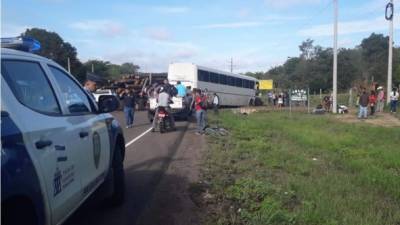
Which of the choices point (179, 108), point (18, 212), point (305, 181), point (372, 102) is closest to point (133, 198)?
point (305, 181)

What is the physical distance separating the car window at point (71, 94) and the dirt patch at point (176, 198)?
1679 millimetres

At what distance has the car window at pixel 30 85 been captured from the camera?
12.7 feet

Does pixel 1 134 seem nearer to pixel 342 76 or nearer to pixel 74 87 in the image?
pixel 74 87

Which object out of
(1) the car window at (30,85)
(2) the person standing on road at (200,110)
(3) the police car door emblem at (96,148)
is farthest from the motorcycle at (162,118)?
(1) the car window at (30,85)

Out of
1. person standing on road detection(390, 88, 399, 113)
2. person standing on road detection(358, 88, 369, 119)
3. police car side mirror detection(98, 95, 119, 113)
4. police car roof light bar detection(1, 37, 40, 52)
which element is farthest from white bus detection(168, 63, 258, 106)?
police car roof light bar detection(1, 37, 40, 52)

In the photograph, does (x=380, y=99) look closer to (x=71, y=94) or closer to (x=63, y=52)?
(x=71, y=94)

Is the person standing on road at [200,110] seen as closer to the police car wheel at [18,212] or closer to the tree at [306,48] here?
the police car wheel at [18,212]

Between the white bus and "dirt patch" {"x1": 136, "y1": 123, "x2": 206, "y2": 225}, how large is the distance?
2689cm

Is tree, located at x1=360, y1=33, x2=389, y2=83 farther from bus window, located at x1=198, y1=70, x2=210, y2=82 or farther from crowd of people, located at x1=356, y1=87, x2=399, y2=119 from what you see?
crowd of people, located at x1=356, y1=87, x2=399, y2=119

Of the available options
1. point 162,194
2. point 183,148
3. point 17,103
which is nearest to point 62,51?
point 183,148

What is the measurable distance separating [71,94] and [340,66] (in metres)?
97.1

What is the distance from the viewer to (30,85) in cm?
423

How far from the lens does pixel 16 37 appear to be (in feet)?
15.5

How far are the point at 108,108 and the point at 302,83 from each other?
8998 centimetres
